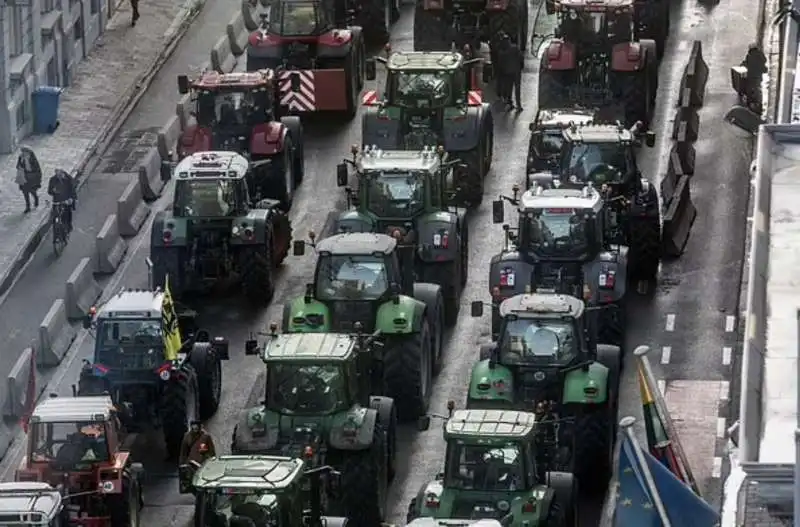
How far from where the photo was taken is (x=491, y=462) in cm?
3944

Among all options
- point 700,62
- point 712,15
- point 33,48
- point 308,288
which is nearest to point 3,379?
point 308,288

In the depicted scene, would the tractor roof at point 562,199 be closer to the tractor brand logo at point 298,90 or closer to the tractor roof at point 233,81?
the tractor roof at point 233,81

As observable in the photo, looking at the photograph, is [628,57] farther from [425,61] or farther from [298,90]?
[298,90]

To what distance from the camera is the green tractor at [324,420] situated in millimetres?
41750

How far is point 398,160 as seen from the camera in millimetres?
50875

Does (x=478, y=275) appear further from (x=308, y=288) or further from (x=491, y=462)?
(x=491, y=462)

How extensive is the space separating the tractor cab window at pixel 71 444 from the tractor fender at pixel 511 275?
29.9 feet

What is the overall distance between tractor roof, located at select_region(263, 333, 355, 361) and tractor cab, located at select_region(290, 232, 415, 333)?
3092 mm

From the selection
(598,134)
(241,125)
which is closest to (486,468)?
(598,134)

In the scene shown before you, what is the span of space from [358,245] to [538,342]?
4625 mm

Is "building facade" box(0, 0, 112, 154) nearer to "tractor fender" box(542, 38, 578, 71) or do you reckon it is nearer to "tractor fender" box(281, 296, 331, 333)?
"tractor fender" box(542, 38, 578, 71)

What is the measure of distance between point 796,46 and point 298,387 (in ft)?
60.4

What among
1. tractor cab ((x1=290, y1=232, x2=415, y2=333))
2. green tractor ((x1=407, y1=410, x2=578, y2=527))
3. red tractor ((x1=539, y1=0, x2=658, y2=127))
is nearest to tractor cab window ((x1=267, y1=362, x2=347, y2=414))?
green tractor ((x1=407, y1=410, x2=578, y2=527))

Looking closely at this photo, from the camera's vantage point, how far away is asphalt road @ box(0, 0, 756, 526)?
152 ft
